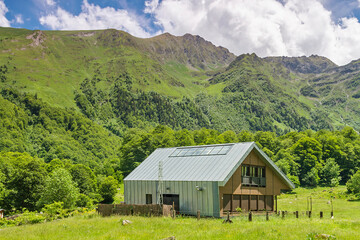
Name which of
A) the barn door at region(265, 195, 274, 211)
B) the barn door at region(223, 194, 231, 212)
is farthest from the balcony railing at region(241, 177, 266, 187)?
the barn door at region(223, 194, 231, 212)

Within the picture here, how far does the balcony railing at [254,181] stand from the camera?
127ft

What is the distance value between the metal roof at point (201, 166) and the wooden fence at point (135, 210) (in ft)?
17.9

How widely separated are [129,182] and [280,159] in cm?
7717

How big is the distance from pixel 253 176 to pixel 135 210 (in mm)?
14252

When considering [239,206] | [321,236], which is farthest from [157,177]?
[321,236]

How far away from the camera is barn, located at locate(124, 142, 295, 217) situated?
115 ft

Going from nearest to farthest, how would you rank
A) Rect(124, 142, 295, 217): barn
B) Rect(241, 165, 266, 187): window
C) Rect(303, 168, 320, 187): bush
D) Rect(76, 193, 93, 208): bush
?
Rect(124, 142, 295, 217): barn < Rect(241, 165, 266, 187): window < Rect(76, 193, 93, 208): bush < Rect(303, 168, 320, 187): bush

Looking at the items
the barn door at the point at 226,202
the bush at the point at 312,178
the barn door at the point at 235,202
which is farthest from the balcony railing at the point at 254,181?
the bush at the point at 312,178

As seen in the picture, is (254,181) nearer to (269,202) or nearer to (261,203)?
(261,203)

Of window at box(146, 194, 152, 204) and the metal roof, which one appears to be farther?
window at box(146, 194, 152, 204)

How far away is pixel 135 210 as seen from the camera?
33.2 m

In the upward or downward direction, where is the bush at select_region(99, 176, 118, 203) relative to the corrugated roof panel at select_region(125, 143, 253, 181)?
downward

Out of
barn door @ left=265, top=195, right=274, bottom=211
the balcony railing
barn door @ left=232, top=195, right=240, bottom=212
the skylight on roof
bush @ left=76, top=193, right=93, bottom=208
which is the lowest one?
bush @ left=76, top=193, right=93, bottom=208

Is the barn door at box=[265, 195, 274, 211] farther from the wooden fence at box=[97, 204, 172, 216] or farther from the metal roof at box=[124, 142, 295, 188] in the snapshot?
the wooden fence at box=[97, 204, 172, 216]
